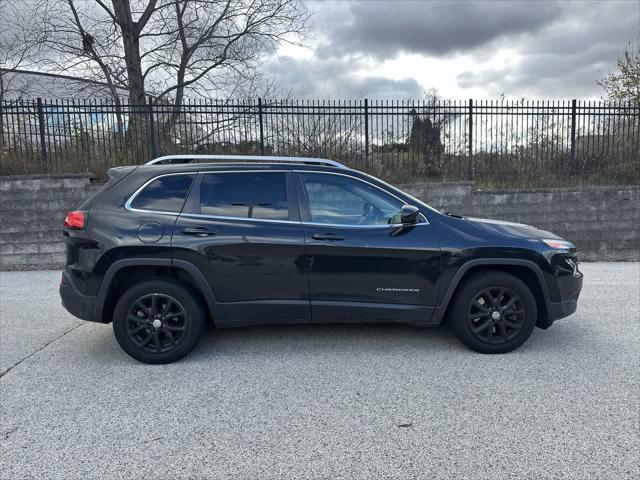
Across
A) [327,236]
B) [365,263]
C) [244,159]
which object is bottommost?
[365,263]

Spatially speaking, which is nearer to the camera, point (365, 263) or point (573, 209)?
point (365, 263)

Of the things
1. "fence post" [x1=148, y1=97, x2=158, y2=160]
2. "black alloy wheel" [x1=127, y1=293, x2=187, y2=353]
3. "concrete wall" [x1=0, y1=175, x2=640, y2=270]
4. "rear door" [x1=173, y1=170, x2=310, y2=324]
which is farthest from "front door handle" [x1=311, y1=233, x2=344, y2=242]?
"fence post" [x1=148, y1=97, x2=158, y2=160]

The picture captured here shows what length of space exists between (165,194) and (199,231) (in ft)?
1.61

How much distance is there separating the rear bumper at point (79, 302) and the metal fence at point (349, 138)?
613cm

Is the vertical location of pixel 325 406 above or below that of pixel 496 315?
below

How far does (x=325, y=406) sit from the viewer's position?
10.4 feet

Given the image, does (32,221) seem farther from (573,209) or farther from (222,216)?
(573,209)

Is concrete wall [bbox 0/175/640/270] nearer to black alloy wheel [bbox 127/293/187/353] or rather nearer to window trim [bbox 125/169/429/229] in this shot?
window trim [bbox 125/169/429/229]

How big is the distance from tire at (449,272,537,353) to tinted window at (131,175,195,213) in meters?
2.62

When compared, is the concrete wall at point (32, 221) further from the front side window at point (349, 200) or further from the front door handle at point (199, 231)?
the front side window at point (349, 200)

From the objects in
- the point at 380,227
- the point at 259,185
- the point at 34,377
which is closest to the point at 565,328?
the point at 380,227

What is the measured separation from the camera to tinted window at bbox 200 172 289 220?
3947 millimetres

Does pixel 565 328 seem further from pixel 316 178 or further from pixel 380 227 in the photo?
pixel 316 178

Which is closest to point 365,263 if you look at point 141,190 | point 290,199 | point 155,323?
point 290,199
